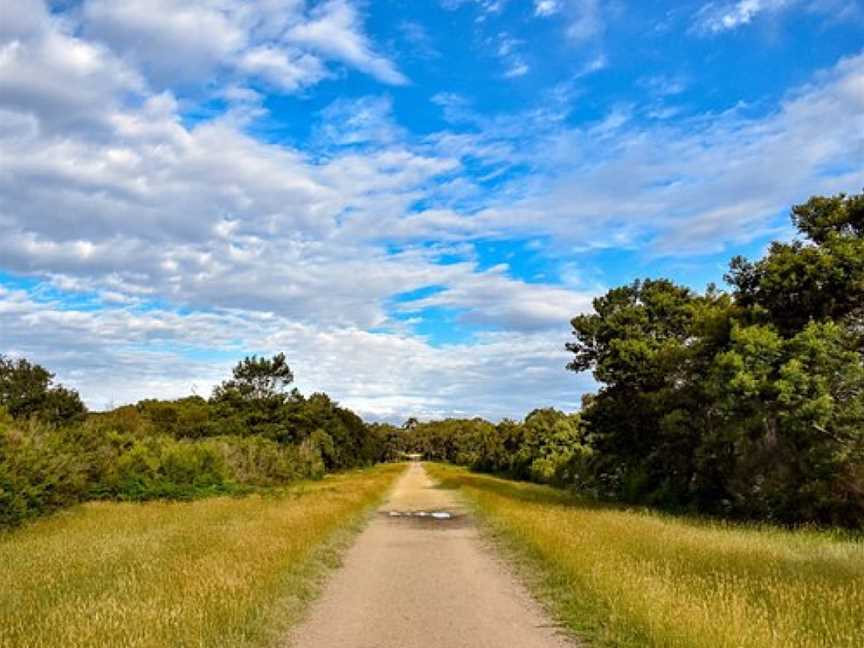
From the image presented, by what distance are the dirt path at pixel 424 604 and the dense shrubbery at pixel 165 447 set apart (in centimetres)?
1350

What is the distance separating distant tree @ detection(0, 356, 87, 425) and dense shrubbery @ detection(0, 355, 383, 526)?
83 mm

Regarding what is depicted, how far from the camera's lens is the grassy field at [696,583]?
763cm

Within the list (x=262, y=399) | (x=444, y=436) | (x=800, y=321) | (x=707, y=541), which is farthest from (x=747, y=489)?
(x=444, y=436)

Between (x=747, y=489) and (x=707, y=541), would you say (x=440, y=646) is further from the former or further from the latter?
(x=747, y=489)

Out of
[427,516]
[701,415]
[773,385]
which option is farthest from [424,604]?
[701,415]

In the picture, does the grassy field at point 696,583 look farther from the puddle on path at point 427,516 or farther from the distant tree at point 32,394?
the distant tree at point 32,394

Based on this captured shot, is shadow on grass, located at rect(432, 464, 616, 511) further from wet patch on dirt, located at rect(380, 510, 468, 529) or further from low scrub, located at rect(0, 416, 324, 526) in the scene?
low scrub, located at rect(0, 416, 324, 526)

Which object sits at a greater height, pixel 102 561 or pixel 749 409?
pixel 749 409

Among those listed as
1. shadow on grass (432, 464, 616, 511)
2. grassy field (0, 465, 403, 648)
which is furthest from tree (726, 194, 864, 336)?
grassy field (0, 465, 403, 648)

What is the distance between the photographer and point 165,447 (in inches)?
1487

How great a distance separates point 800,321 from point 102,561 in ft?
69.0

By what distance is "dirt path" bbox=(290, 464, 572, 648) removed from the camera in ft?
27.0

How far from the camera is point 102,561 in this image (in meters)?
13.2

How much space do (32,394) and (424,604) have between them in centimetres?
5141
